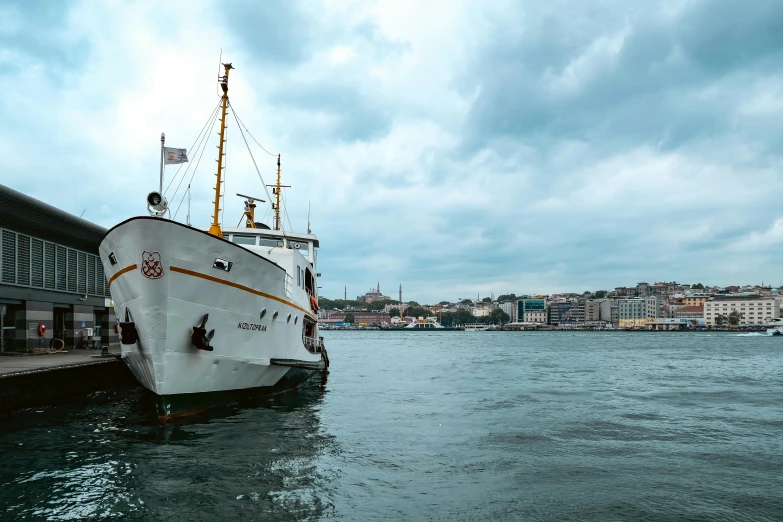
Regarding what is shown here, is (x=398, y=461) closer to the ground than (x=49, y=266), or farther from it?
closer to the ground

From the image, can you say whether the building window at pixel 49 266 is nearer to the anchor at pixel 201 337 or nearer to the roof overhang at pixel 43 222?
the roof overhang at pixel 43 222

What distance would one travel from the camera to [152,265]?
12281mm

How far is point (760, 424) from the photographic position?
1480cm

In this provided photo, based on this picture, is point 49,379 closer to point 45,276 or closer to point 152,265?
point 152,265

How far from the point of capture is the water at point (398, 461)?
7.97 metres

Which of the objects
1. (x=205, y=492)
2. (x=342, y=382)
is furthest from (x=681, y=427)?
(x=342, y=382)

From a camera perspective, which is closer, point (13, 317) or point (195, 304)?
point (195, 304)

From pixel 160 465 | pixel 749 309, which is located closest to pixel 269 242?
pixel 160 465

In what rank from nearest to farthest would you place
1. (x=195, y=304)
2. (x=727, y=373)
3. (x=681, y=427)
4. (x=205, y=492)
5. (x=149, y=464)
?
(x=205, y=492) → (x=149, y=464) → (x=195, y=304) → (x=681, y=427) → (x=727, y=373)

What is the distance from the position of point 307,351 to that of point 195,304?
7.61 m

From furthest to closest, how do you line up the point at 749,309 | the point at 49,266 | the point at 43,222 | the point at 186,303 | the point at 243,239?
the point at 749,309 → the point at 49,266 → the point at 43,222 → the point at 243,239 → the point at 186,303

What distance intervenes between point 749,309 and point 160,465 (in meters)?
→ 224

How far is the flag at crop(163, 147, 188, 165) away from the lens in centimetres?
1655

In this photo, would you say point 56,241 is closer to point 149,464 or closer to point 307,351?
point 307,351
